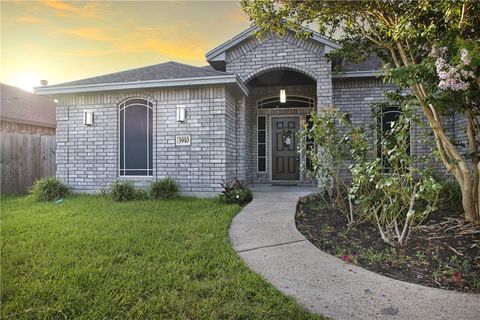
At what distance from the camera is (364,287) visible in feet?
9.07

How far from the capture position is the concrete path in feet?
7.75

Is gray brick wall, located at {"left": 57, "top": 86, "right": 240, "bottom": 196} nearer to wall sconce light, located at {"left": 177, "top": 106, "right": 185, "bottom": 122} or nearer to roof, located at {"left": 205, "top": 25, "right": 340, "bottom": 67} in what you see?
wall sconce light, located at {"left": 177, "top": 106, "right": 185, "bottom": 122}

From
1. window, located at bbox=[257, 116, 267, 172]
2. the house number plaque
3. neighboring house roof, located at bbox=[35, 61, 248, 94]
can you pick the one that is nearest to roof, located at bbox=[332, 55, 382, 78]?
window, located at bbox=[257, 116, 267, 172]

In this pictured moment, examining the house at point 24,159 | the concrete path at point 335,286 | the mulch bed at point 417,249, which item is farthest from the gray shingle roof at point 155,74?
the concrete path at point 335,286

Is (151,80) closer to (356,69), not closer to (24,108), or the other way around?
(356,69)

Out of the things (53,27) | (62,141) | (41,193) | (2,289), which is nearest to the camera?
(2,289)

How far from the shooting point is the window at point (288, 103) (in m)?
9.89

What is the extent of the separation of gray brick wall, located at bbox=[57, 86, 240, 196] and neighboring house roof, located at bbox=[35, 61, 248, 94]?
348mm

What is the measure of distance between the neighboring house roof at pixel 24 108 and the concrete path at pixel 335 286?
1494cm

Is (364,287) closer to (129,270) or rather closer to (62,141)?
(129,270)

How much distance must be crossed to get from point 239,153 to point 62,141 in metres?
5.03

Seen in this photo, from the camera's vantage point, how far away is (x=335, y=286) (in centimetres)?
277

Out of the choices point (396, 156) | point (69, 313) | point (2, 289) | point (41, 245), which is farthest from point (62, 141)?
point (396, 156)

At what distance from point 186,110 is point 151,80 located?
112cm
